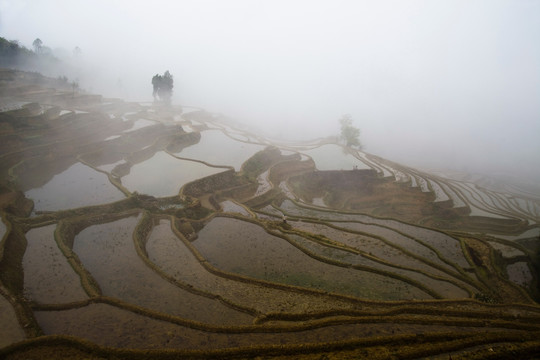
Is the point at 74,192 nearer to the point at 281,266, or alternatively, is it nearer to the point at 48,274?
the point at 48,274

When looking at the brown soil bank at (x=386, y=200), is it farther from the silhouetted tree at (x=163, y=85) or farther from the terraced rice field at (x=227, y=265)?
the silhouetted tree at (x=163, y=85)

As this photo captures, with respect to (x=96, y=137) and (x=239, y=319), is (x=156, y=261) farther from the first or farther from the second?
(x=96, y=137)

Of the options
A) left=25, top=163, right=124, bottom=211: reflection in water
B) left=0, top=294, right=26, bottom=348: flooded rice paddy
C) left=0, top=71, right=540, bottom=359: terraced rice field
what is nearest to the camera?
left=0, top=294, right=26, bottom=348: flooded rice paddy

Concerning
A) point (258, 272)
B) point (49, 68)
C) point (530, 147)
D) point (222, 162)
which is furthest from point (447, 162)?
point (49, 68)

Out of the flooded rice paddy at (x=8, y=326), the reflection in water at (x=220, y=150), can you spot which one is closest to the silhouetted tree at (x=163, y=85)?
the reflection in water at (x=220, y=150)

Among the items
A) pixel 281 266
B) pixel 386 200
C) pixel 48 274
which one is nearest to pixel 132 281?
pixel 48 274

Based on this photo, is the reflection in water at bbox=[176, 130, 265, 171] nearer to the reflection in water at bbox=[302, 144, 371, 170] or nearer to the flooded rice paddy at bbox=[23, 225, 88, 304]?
the reflection in water at bbox=[302, 144, 371, 170]

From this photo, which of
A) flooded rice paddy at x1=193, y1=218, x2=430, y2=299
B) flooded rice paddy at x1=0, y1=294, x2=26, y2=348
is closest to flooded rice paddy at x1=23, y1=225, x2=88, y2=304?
flooded rice paddy at x1=0, y1=294, x2=26, y2=348
